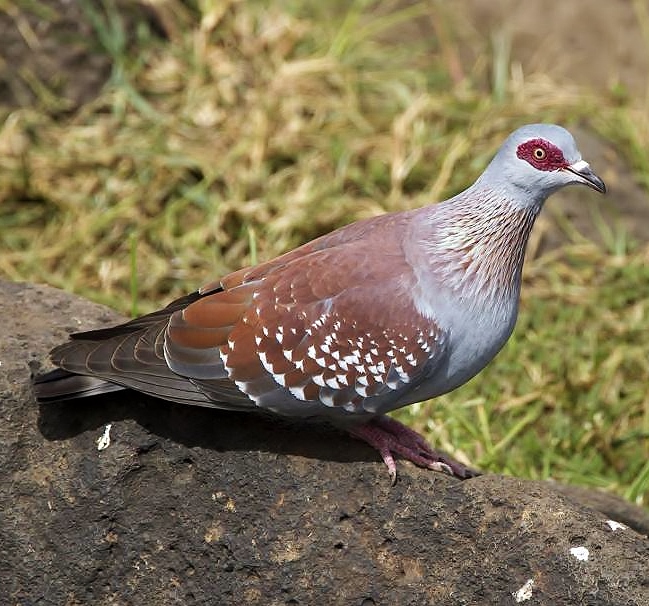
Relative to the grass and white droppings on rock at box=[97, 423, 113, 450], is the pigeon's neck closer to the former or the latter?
white droppings on rock at box=[97, 423, 113, 450]

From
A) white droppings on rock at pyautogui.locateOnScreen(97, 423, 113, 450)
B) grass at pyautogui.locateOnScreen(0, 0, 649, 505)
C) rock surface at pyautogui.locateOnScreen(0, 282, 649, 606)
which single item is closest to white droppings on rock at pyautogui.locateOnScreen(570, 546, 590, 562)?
rock surface at pyautogui.locateOnScreen(0, 282, 649, 606)

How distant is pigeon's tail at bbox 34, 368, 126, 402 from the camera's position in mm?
3615

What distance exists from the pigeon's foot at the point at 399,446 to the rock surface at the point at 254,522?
0.05m

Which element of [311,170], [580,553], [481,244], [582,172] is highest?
[582,172]

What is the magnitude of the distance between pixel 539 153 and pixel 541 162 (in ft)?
0.10

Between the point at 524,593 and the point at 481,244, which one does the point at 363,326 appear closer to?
the point at 481,244

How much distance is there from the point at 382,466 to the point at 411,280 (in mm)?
595

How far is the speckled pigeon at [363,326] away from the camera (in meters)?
3.50

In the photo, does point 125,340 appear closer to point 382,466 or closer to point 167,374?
point 167,374

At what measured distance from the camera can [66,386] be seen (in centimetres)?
361

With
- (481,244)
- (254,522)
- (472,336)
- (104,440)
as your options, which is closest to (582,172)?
(481,244)

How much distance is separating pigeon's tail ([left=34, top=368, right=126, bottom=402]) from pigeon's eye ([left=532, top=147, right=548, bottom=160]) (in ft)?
4.95

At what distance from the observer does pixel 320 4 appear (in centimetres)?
772

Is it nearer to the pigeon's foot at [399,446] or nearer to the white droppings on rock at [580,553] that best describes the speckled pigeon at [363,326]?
the pigeon's foot at [399,446]
